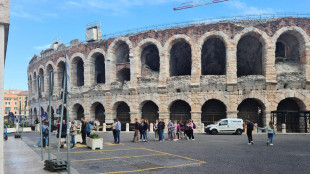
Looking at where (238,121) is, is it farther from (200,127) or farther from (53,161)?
(53,161)

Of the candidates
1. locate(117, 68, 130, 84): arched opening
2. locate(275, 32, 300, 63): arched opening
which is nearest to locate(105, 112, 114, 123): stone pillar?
locate(117, 68, 130, 84): arched opening

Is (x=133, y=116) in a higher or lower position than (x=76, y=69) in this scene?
lower

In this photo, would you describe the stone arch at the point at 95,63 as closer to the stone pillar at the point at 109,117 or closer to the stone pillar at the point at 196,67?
the stone pillar at the point at 109,117

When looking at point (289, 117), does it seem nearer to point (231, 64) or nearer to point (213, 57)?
point (231, 64)

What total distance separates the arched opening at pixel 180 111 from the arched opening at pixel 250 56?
26.4 feet

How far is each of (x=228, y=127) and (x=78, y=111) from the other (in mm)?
21347

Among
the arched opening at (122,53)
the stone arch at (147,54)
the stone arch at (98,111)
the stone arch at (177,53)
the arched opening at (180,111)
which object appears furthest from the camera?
the stone arch at (98,111)

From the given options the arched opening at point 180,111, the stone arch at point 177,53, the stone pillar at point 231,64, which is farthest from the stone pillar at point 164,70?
the stone pillar at point 231,64

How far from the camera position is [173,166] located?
342 inches

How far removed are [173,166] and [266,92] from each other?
19.1m

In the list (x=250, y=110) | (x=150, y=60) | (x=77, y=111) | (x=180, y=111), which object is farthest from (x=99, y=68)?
(x=250, y=110)

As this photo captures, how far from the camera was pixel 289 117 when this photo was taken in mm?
25641

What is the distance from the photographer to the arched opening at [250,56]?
2837cm

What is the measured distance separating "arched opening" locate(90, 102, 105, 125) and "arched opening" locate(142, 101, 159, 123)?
615 cm
